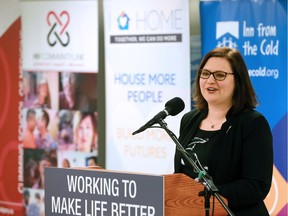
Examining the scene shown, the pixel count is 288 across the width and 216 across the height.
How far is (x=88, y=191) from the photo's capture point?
254 centimetres

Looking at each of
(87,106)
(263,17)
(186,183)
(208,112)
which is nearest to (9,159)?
(87,106)

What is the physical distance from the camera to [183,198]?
254 cm

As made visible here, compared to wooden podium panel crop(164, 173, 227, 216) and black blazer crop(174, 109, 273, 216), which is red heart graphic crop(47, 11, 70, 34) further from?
wooden podium panel crop(164, 173, 227, 216)

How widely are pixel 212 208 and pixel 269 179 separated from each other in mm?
461

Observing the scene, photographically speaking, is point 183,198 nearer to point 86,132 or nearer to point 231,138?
point 231,138

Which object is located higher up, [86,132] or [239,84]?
[239,84]

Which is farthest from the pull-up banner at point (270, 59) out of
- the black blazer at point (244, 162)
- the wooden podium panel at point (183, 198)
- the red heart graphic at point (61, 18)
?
the wooden podium panel at point (183, 198)

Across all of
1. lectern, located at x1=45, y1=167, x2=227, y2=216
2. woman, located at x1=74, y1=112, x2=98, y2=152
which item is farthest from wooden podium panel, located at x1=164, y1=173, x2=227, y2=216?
woman, located at x1=74, y1=112, x2=98, y2=152

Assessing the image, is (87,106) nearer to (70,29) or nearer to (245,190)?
(70,29)

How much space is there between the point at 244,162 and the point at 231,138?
→ 12cm

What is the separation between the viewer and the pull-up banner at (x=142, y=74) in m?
5.28

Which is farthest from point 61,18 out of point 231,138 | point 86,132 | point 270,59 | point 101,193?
point 101,193

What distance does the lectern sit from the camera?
2.43 meters

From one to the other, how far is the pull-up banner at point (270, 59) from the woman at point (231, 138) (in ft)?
5.87
